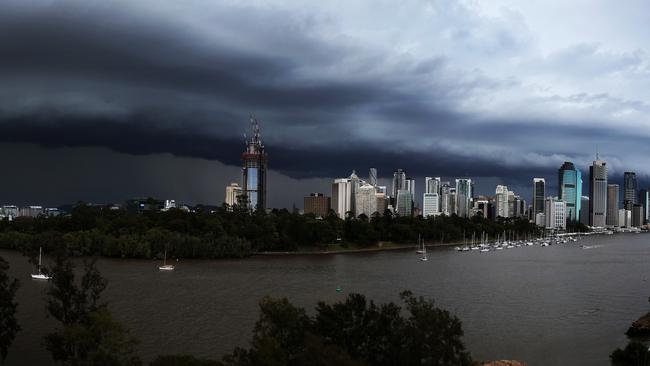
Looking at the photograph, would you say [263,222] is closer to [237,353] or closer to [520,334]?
[520,334]

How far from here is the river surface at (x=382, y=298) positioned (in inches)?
993

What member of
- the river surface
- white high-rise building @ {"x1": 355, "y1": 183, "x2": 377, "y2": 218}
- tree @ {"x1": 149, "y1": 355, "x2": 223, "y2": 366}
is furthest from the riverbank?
white high-rise building @ {"x1": 355, "y1": 183, "x2": 377, "y2": 218}

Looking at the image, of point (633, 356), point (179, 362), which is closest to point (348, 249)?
point (633, 356)

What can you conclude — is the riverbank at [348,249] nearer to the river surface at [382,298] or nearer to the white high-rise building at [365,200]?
the river surface at [382,298]

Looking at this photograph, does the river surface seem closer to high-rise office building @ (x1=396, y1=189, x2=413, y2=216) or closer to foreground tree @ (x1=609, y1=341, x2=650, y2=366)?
foreground tree @ (x1=609, y1=341, x2=650, y2=366)

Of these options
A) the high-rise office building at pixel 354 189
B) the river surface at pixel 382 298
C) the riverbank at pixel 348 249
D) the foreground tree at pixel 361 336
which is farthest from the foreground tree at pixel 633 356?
the high-rise office building at pixel 354 189

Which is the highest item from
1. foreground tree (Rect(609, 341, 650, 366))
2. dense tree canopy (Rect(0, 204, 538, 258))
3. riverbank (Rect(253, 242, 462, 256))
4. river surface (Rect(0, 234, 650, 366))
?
dense tree canopy (Rect(0, 204, 538, 258))

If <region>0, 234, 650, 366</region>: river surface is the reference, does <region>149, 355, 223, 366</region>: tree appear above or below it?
above

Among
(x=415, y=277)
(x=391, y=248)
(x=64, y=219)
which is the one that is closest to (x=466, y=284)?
(x=415, y=277)

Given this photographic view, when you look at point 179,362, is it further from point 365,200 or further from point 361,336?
point 365,200

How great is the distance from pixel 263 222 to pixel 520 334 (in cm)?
5382

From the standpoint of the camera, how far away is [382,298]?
122 feet

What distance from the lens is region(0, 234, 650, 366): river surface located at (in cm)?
2523

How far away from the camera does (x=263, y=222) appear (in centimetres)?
7881
